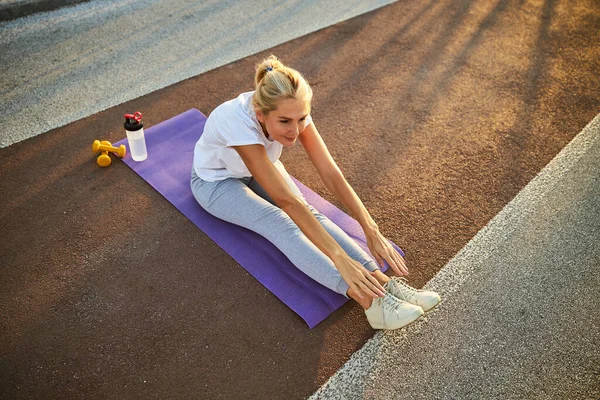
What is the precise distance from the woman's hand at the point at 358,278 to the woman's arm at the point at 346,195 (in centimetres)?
25

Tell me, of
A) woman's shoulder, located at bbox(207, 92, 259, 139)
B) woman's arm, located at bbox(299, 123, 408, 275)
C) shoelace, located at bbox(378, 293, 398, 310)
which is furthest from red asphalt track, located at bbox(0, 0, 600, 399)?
woman's shoulder, located at bbox(207, 92, 259, 139)

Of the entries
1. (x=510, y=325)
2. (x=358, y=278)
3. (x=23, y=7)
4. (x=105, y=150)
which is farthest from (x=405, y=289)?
(x=23, y=7)

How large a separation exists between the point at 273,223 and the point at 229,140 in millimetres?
507

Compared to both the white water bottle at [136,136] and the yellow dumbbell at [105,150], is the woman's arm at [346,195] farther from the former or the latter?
the yellow dumbbell at [105,150]

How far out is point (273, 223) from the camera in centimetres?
298

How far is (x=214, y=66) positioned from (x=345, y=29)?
1508 millimetres

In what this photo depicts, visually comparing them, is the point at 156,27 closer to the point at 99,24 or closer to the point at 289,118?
the point at 99,24

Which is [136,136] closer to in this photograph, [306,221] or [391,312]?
[306,221]

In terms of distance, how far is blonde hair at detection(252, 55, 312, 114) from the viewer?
8.70 ft

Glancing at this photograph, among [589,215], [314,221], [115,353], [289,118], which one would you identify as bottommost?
[589,215]

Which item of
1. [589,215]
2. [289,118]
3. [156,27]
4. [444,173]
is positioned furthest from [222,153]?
[156,27]

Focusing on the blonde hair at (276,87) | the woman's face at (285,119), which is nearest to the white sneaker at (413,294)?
the woman's face at (285,119)

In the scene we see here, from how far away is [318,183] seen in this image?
12.1 feet

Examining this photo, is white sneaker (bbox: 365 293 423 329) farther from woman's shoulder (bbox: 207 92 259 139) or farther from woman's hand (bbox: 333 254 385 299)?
woman's shoulder (bbox: 207 92 259 139)
